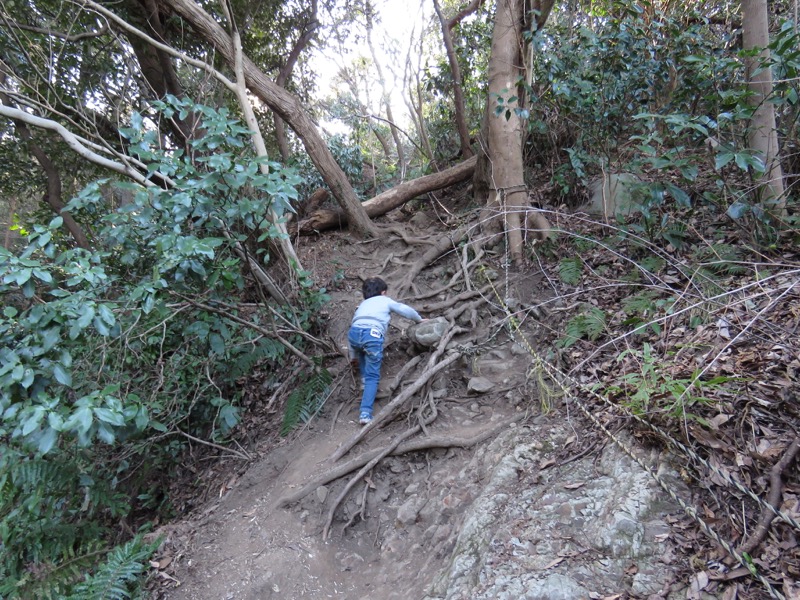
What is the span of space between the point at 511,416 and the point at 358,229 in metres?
5.04

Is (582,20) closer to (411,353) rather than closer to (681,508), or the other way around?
(411,353)

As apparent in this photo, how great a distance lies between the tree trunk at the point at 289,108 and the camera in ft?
20.8

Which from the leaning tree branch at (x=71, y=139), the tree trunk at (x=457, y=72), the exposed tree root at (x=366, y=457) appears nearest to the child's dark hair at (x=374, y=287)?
the exposed tree root at (x=366, y=457)

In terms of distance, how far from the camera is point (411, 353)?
522cm

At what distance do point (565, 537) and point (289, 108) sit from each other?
666 cm

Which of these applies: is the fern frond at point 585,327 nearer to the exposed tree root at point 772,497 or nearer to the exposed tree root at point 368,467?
the exposed tree root at point 368,467

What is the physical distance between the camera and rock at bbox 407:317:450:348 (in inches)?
197

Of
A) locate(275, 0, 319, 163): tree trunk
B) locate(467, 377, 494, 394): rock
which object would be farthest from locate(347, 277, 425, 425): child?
locate(275, 0, 319, 163): tree trunk

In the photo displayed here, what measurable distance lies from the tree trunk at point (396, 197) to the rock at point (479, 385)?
475 centimetres

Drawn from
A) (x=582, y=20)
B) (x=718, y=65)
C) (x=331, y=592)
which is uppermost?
(x=582, y=20)

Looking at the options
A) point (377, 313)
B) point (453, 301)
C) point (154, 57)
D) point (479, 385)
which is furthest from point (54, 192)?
point (479, 385)

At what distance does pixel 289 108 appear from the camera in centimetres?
715

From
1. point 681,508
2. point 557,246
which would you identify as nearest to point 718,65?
point 557,246

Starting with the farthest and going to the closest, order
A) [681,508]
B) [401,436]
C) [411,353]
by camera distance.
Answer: [411,353] < [401,436] < [681,508]
